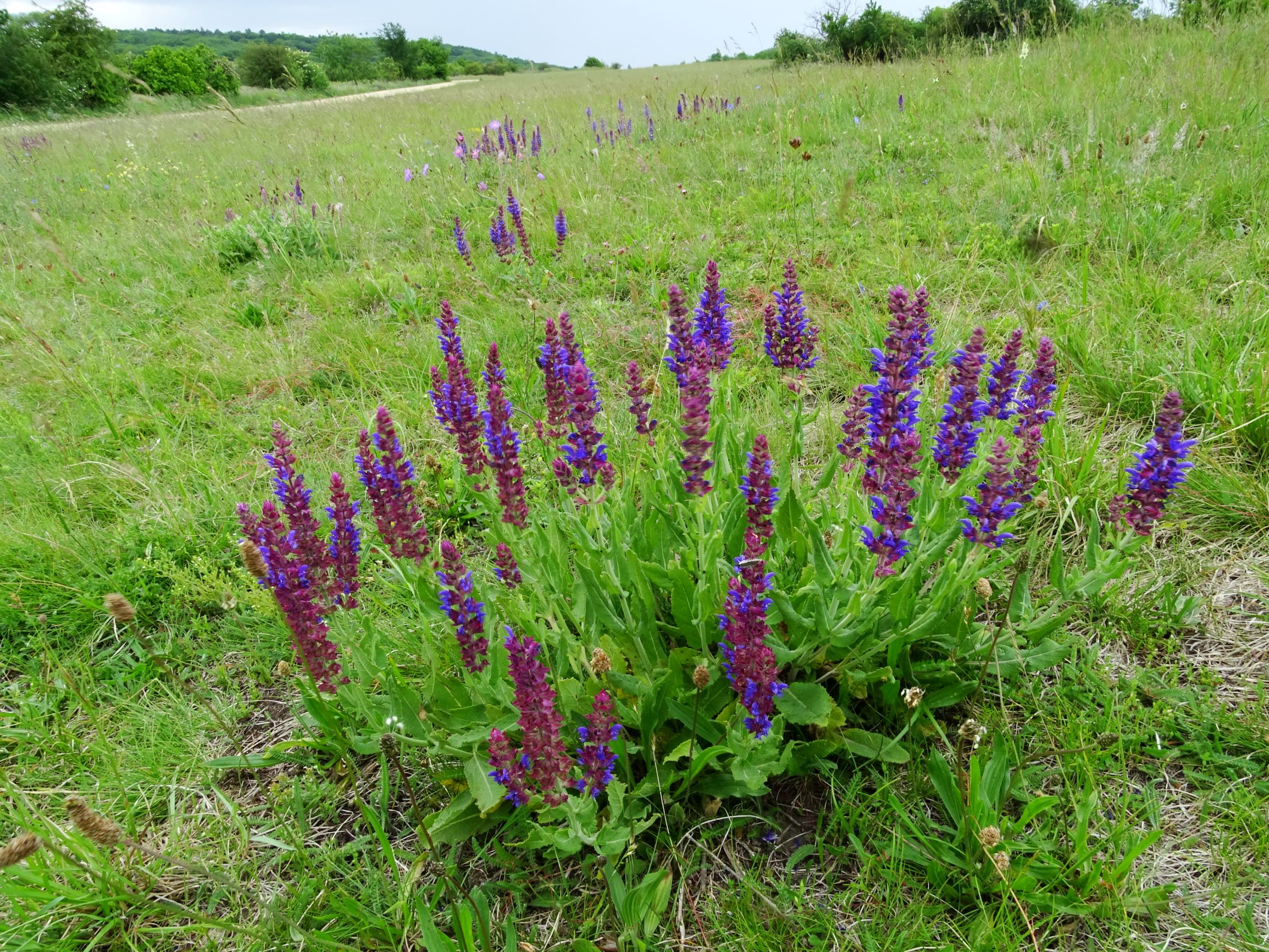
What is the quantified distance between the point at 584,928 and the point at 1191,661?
2010 millimetres

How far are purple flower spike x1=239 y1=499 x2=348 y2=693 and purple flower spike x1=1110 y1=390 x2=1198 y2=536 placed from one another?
7.73 ft

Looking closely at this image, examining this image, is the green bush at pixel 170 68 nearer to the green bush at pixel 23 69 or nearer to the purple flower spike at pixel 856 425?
A: the green bush at pixel 23 69

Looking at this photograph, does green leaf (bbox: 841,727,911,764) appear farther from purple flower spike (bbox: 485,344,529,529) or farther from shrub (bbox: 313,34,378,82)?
Result: shrub (bbox: 313,34,378,82)

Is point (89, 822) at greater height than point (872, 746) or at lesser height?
greater

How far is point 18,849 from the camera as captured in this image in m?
1.03

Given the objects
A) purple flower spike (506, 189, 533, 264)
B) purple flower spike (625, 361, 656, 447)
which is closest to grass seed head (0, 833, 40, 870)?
purple flower spike (625, 361, 656, 447)

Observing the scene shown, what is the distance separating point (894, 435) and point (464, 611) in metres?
1.31

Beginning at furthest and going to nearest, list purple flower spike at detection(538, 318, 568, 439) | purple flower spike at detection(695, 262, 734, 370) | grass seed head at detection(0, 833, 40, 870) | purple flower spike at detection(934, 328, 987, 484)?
purple flower spike at detection(695, 262, 734, 370)
purple flower spike at detection(538, 318, 568, 439)
purple flower spike at detection(934, 328, 987, 484)
grass seed head at detection(0, 833, 40, 870)

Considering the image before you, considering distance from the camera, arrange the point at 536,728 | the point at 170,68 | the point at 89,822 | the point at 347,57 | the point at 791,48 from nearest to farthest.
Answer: the point at 89,822, the point at 536,728, the point at 791,48, the point at 170,68, the point at 347,57

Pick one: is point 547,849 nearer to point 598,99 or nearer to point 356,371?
point 356,371

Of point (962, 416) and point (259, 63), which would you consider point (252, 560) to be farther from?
point (259, 63)

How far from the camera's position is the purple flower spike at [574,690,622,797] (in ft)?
5.31

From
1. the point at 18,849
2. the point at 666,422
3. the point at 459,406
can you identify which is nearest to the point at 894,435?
the point at 459,406

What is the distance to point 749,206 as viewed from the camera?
5.72 m
